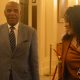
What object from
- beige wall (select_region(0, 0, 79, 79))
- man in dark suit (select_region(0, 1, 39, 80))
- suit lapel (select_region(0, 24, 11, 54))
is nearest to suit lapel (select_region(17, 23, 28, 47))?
man in dark suit (select_region(0, 1, 39, 80))

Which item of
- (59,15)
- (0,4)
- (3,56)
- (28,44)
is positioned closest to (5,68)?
(3,56)

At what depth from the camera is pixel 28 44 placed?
2906mm

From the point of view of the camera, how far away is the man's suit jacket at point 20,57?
284 cm

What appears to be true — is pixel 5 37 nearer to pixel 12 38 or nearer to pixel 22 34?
pixel 12 38

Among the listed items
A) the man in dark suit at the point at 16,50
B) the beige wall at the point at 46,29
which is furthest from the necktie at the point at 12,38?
the beige wall at the point at 46,29

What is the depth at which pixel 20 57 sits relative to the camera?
9.37 ft

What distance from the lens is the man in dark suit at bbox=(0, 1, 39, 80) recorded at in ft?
9.34

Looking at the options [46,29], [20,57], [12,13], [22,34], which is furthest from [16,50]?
[46,29]

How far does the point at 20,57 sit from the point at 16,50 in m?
0.08

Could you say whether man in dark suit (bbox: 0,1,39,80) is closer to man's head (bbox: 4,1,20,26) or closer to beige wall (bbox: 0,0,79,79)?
man's head (bbox: 4,1,20,26)

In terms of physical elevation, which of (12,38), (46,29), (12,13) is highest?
(12,13)

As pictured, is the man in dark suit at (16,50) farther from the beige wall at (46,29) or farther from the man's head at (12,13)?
the beige wall at (46,29)

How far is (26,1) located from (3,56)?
5.56 metres

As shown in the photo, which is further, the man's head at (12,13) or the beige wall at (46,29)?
the beige wall at (46,29)
